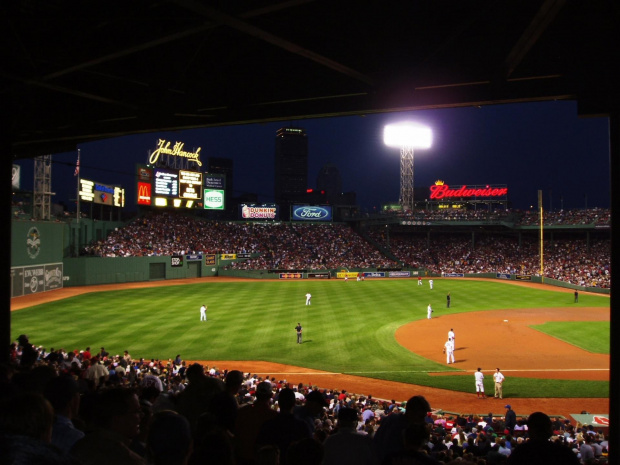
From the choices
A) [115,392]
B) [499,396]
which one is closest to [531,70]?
[115,392]

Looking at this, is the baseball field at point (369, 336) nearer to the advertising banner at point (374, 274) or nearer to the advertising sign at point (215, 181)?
the advertising banner at point (374, 274)

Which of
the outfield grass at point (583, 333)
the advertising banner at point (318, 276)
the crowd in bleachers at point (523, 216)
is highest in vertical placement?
the crowd in bleachers at point (523, 216)

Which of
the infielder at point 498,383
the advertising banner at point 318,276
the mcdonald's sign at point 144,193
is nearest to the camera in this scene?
the infielder at point 498,383

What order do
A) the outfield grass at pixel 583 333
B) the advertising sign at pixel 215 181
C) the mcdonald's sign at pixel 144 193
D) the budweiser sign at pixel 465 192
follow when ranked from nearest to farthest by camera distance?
the outfield grass at pixel 583 333, the mcdonald's sign at pixel 144 193, the advertising sign at pixel 215 181, the budweiser sign at pixel 465 192

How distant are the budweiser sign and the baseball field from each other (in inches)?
1610

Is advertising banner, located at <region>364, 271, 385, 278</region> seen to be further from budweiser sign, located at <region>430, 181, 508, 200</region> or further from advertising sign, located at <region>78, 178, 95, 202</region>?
advertising sign, located at <region>78, 178, 95, 202</region>

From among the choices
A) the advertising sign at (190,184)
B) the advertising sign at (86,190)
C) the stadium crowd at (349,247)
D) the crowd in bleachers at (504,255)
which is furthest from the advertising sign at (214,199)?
the crowd in bleachers at (504,255)

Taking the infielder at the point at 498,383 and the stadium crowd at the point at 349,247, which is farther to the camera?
the stadium crowd at the point at 349,247

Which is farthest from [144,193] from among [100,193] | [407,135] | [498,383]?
[498,383]

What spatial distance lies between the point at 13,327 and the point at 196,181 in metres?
41.0

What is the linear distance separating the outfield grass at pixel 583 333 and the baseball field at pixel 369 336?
0.09 meters

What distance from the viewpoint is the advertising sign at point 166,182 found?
6238 cm

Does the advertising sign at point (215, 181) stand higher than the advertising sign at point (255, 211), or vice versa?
the advertising sign at point (215, 181)

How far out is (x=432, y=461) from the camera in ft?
11.0
